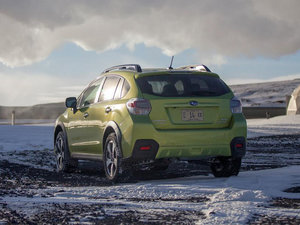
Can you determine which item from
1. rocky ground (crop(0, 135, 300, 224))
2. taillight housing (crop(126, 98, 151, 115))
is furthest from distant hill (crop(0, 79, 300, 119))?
taillight housing (crop(126, 98, 151, 115))

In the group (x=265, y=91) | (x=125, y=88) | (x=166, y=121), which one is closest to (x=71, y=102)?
(x=125, y=88)

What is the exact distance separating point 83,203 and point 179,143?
2124 mm

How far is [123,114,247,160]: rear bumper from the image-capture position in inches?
305

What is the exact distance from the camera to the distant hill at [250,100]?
58.8 m

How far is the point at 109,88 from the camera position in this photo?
8.94 meters

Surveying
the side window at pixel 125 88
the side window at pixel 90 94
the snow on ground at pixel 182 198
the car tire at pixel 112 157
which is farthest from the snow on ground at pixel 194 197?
the side window at pixel 90 94

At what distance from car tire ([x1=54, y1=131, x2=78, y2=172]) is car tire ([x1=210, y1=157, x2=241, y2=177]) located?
2.55m

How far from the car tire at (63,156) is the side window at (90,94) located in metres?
0.74

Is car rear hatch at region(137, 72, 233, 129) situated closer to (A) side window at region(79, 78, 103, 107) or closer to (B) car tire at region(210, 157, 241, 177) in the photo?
(B) car tire at region(210, 157, 241, 177)

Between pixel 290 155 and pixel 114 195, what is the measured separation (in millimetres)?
7971

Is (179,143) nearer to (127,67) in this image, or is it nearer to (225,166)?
(225,166)

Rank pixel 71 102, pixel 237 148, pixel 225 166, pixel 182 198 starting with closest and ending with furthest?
pixel 182 198 < pixel 237 148 < pixel 225 166 < pixel 71 102

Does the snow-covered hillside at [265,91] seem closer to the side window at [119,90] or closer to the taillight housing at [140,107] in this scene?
the side window at [119,90]

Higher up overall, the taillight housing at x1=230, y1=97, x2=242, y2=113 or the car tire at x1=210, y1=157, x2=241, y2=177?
the taillight housing at x1=230, y1=97, x2=242, y2=113
